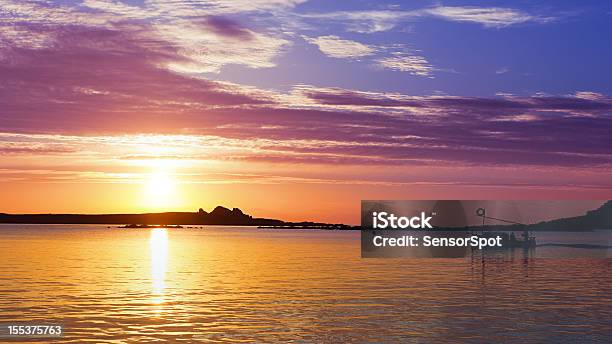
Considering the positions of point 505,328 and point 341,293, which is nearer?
point 505,328

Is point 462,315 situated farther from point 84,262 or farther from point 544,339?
point 84,262

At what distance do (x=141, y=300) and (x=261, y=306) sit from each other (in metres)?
9.26

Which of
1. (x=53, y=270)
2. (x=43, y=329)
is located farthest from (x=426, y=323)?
(x=53, y=270)

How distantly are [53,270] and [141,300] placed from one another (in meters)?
33.8

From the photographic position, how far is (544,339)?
38.7 m

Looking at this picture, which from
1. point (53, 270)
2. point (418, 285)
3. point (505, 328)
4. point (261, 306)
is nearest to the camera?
point (505, 328)

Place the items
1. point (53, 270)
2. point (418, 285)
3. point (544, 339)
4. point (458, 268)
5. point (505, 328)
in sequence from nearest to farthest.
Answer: point (544, 339), point (505, 328), point (418, 285), point (53, 270), point (458, 268)

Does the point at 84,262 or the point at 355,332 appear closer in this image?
the point at 355,332

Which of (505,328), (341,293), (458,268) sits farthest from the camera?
(458,268)

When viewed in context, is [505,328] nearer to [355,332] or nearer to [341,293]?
[355,332]

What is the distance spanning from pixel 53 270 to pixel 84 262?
17556 mm

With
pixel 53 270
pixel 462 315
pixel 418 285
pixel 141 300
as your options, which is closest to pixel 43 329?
pixel 141 300

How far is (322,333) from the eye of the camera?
39.7m

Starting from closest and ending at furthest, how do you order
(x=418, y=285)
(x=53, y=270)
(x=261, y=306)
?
1. (x=261, y=306)
2. (x=418, y=285)
3. (x=53, y=270)
